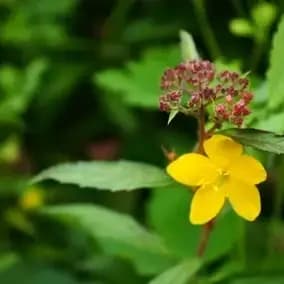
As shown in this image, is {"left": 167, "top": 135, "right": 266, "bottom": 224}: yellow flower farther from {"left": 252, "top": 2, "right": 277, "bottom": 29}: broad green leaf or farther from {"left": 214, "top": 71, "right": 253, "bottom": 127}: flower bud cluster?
{"left": 252, "top": 2, "right": 277, "bottom": 29}: broad green leaf

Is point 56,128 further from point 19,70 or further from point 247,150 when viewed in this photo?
point 247,150

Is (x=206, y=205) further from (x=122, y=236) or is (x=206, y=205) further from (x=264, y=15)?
(x=264, y=15)

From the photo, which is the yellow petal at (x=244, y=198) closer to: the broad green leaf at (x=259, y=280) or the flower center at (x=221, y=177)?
the flower center at (x=221, y=177)

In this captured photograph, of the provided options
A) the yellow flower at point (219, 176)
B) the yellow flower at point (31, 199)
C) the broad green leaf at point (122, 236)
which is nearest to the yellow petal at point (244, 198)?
the yellow flower at point (219, 176)

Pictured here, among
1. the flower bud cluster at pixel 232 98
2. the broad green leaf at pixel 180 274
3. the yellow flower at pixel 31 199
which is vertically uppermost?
the yellow flower at pixel 31 199

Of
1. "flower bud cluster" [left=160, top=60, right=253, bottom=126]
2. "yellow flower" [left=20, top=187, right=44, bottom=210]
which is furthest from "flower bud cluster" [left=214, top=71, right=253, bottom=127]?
"yellow flower" [left=20, top=187, right=44, bottom=210]

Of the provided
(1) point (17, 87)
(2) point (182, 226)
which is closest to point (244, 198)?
(2) point (182, 226)
